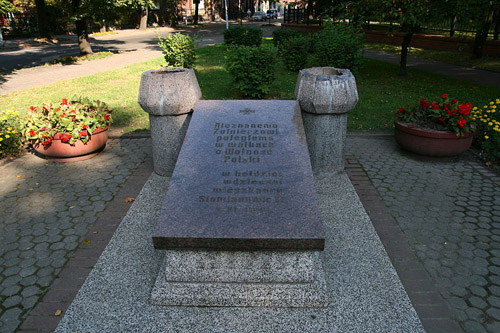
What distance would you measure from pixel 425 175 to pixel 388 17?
308 inches

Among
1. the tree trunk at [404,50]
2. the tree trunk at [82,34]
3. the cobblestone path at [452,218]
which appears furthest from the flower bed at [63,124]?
the tree trunk at [82,34]

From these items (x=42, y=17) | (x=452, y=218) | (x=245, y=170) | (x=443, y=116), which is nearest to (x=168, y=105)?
(x=245, y=170)

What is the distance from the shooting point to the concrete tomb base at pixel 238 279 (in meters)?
3.14

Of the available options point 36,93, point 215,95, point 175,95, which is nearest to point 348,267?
point 175,95

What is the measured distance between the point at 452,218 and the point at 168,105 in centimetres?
399

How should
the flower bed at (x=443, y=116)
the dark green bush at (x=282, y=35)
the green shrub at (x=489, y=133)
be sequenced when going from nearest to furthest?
1. the flower bed at (x=443, y=116)
2. the green shrub at (x=489, y=133)
3. the dark green bush at (x=282, y=35)

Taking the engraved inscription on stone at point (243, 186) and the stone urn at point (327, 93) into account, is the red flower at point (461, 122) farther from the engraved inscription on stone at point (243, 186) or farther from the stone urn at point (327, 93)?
the engraved inscription on stone at point (243, 186)

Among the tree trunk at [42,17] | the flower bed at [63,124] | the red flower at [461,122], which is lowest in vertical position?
the flower bed at [63,124]

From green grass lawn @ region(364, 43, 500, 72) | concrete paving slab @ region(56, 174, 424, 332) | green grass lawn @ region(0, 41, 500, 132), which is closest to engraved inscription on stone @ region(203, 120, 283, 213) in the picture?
concrete paving slab @ region(56, 174, 424, 332)

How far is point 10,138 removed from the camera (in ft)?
21.6

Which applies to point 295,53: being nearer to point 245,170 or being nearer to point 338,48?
point 338,48

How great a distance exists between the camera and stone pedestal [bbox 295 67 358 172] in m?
4.97

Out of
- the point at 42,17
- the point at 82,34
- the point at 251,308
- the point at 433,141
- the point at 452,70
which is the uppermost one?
the point at 42,17

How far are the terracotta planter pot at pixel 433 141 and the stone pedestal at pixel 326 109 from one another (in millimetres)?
1567
